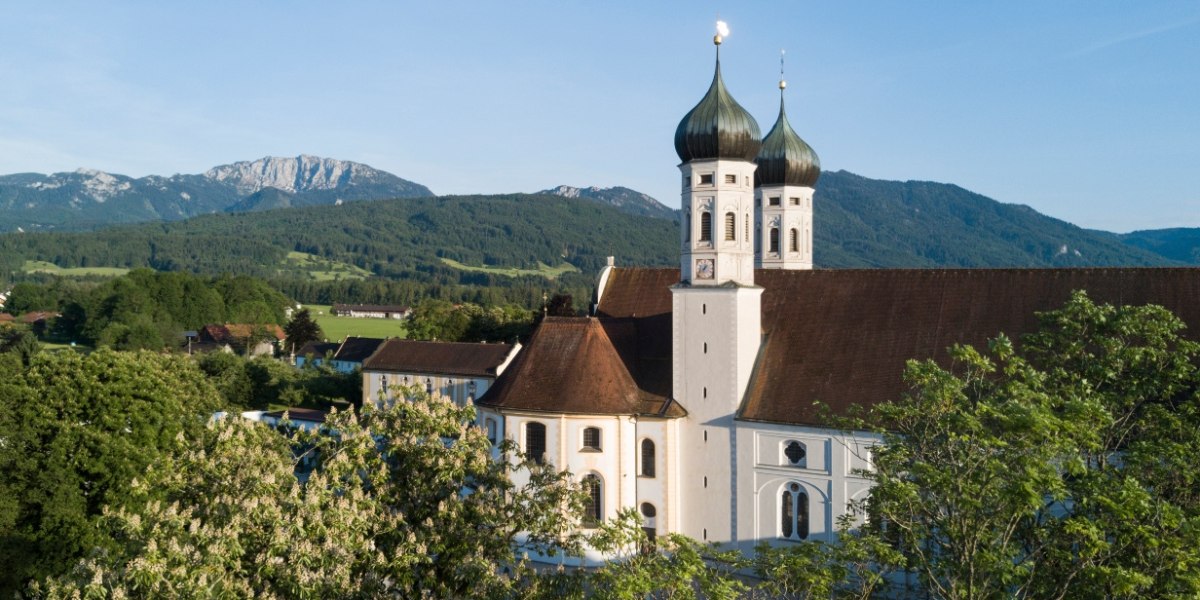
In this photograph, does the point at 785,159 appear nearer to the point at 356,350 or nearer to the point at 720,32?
the point at 720,32

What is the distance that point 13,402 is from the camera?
93.6 ft

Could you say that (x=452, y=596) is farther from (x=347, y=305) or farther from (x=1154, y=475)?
(x=347, y=305)

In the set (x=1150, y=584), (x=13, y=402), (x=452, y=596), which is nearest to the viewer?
(x=1150, y=584)

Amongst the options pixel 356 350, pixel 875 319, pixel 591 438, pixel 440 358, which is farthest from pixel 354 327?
pixel 875 319

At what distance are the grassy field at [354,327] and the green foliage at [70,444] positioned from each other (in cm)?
7259

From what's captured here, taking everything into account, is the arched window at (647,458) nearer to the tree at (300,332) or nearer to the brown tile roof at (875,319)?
the brown tile roof at (875,319)

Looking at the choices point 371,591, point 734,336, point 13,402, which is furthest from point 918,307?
point 13,402

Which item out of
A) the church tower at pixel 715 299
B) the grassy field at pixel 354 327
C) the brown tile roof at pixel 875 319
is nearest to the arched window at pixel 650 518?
the church tower at pixel 715 299

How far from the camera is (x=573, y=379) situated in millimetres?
30812

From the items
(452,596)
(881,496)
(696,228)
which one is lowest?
(452,596)

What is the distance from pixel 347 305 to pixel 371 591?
155 m

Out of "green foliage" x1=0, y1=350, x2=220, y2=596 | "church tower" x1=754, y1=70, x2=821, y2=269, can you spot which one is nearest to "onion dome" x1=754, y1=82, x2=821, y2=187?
"church tower" x1=754, y1=70, x2=821, y2=269

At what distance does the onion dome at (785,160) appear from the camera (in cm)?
4075

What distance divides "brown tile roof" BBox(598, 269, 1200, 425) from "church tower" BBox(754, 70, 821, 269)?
28.4ft
